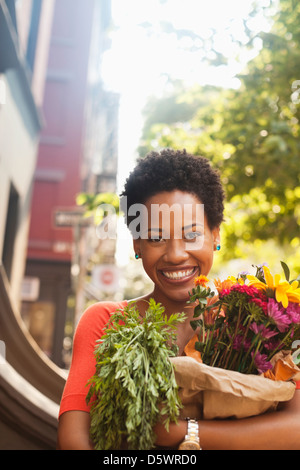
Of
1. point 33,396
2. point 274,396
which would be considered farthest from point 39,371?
point 274,396

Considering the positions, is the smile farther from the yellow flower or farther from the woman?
the yellow flower

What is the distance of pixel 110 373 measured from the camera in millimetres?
1271

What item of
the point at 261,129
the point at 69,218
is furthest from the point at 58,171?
the point at 261,129

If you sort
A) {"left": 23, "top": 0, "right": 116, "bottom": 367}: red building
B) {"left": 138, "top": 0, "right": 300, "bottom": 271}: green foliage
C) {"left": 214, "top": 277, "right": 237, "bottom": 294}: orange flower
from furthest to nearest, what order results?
{"left": 23, "top": 0, "right": 116, "bottom": 367}: red building < {"left": 138, "top": 0, "right": 300, "bottom": 271}: green foliage < {"left": 214, "top": 277, "right": 237, "bottom": 294}: orange flower

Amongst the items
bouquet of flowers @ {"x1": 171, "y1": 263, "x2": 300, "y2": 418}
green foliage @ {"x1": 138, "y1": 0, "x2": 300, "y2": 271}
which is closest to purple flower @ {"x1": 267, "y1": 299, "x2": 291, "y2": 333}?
bouquet of flowers @ {"x1": 171, "y1": 263, "x2": 300, "y2": 418}

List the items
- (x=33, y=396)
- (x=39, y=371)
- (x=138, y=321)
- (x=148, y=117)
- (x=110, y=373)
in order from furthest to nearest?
(x=148, y=117), (x=39, y=371), (x=33, y=396), (x=138, y=321), (x=110, y=373)

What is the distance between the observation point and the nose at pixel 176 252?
170cm

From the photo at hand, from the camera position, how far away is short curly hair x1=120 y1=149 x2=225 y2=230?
180 cm

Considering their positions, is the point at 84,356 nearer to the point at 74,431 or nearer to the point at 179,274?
the point at 74,431

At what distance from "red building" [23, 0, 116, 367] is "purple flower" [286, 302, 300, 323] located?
Answer: 11.9 metres

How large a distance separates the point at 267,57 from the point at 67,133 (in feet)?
32.4

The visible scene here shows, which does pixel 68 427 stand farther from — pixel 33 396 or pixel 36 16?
pixel 36 16
